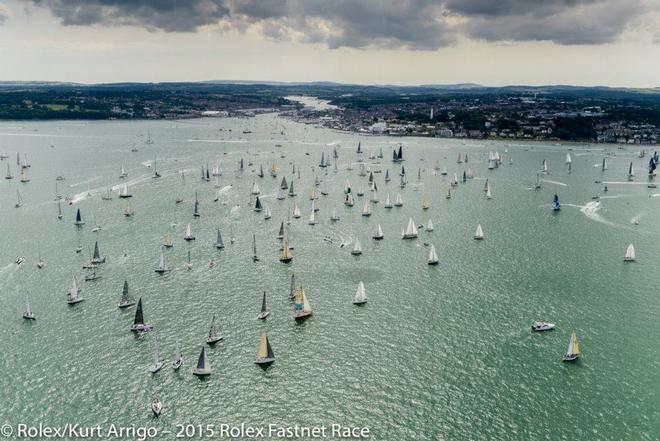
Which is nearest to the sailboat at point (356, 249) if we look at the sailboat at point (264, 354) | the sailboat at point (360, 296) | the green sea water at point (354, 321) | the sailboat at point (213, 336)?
the green sea water at point (354, 321)

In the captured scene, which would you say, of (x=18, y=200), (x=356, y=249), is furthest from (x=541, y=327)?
(x=18, y=200)

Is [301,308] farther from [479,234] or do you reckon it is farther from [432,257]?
[479,234]

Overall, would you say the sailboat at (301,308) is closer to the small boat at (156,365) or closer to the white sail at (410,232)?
the small boat at (156,365)

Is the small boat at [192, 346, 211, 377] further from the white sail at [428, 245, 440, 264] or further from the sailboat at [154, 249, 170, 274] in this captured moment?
the white sail at [428, 245, 440, 264]

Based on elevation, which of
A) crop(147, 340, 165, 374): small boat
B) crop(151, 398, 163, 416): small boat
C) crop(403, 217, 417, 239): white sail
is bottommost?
crop(151, 398, 163, 416): small boat

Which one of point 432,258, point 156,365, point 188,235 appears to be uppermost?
point 188,235

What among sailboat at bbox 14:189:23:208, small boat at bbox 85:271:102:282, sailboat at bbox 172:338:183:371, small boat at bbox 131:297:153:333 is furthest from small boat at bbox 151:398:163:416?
sailboat at bbox 14:189:23:208
